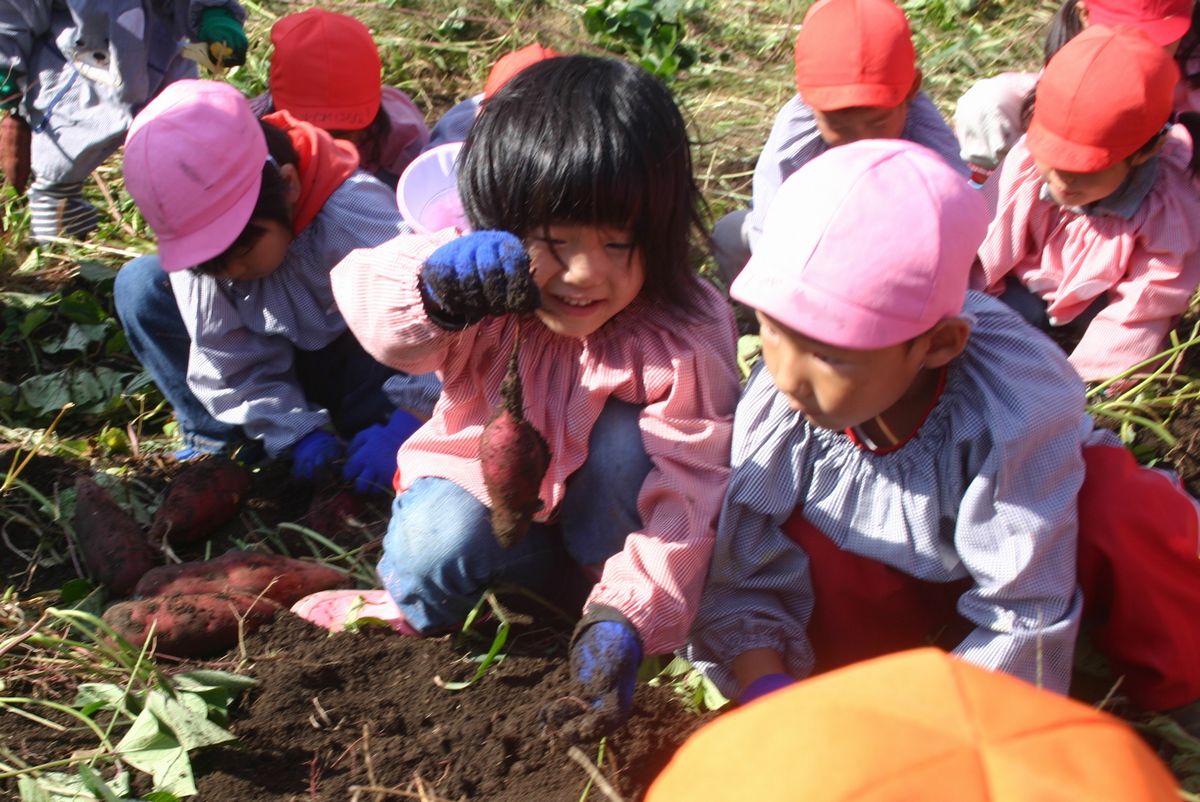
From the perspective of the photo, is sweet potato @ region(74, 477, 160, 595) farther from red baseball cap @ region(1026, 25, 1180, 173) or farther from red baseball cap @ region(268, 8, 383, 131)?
red baseball cap @ region(1026, 25, 1180, 173)

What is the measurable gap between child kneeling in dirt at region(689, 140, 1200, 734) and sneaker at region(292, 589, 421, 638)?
1.85 feet

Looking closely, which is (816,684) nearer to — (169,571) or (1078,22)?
(169,571)

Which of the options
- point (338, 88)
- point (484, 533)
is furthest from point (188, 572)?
point (338, 88)

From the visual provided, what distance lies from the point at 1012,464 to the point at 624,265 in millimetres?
→ 653

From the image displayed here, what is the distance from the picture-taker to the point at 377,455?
274cm

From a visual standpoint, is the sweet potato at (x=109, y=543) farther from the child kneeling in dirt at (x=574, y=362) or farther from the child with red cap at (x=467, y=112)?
the child with red cap at (x=467, y=112)

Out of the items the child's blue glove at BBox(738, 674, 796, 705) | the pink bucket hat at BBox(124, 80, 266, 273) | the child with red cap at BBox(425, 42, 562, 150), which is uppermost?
the pink bucket hat at BBox(124, 80, 266, 273)

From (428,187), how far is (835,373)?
120 centimetres

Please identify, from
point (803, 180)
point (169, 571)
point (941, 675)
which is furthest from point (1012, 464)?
point (169, 571)

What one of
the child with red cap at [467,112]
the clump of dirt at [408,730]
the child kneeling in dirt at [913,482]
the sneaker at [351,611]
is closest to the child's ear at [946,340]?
the child kneeling in dirt at [913,482]

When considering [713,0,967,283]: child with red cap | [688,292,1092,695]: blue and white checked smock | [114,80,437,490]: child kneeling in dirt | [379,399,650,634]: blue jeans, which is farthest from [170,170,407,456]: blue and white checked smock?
[688,292,1092,695]: blue and white checked smock

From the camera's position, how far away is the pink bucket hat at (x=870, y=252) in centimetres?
158

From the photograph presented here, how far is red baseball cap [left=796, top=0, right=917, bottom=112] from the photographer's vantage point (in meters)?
3.28

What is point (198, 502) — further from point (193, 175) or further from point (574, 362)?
point (574, 362)
